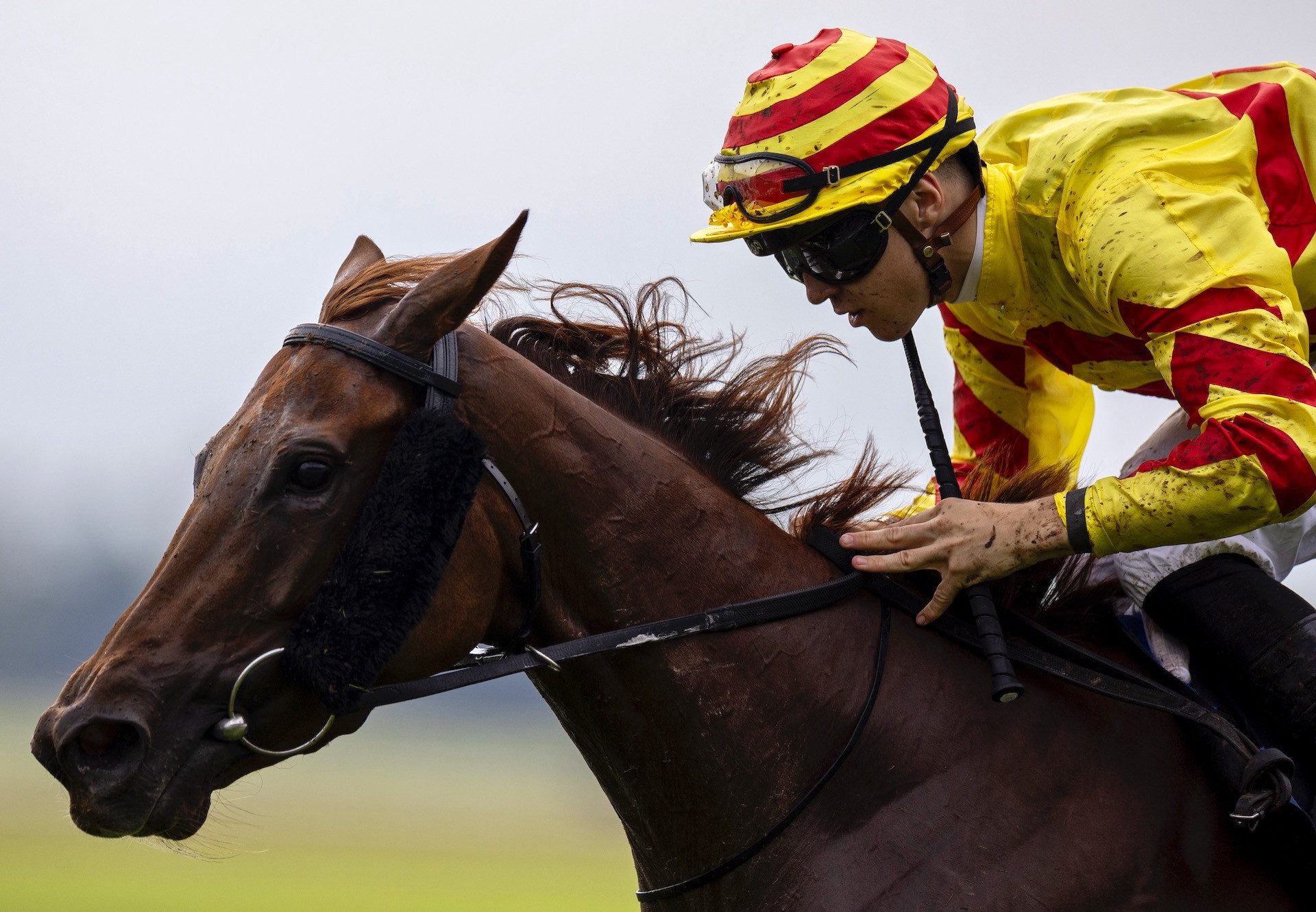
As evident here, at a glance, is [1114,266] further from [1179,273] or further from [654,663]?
[654,663]

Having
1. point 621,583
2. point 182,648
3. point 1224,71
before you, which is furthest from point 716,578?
point 1224,71

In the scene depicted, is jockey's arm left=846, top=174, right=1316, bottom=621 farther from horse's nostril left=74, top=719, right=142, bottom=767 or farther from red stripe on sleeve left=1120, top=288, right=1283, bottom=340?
horse's nostril left=74, top=719, right=142, bottom=767

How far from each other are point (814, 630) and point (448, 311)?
89 centimetres

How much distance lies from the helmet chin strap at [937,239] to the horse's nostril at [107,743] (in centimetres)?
168

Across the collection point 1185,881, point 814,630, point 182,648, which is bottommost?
point 1185,881

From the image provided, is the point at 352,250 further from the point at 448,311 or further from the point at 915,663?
the point at 915,663

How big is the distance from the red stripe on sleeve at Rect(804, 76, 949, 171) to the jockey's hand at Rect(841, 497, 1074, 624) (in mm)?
699

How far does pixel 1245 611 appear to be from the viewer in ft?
7.68

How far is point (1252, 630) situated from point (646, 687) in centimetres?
115

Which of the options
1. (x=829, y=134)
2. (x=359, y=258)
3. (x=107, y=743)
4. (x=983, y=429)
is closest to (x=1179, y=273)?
(x=829, y=134)

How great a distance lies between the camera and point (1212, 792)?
226 cm

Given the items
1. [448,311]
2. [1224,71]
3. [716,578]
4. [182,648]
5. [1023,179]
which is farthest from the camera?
[1224,71]

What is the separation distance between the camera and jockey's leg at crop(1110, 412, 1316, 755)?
7.37ft

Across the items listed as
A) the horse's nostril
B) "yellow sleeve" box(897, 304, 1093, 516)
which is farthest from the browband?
"yellow sleeve" box(897, 304, 1093, 516)
